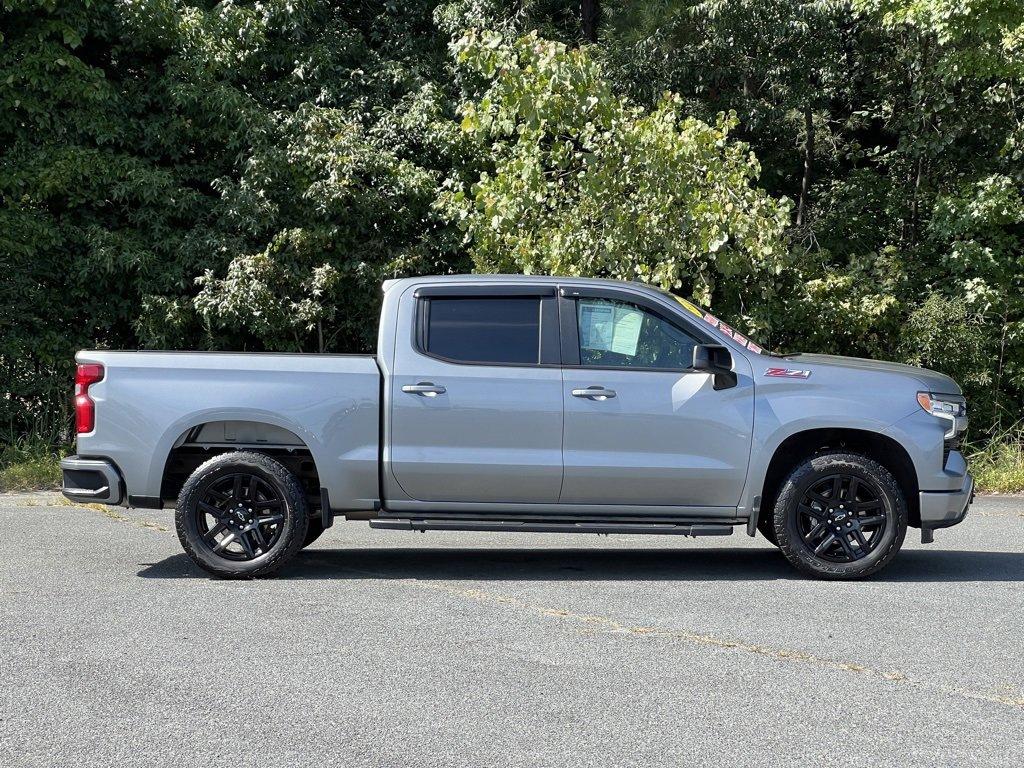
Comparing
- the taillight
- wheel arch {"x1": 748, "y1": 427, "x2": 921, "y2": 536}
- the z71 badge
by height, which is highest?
the z71 badge

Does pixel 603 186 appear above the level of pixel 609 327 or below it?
above

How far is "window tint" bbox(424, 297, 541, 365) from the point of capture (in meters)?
8.18

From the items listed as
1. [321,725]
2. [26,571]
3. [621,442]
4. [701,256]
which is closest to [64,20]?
[701,256]

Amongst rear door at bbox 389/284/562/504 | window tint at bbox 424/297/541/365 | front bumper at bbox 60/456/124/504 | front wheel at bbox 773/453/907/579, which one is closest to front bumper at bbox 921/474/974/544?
front wheel at bbox 773/453/907/579

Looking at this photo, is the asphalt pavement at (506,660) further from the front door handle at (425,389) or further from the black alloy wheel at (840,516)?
the front door handle at (425,389)

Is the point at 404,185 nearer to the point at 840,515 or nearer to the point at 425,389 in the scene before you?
the point at 425,389

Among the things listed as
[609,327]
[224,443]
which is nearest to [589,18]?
[609,327]

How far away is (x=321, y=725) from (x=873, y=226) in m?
17.7

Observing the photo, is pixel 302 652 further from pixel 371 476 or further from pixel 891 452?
pixel 891 452

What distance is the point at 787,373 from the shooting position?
26.5 feet

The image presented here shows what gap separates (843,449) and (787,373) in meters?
0.71

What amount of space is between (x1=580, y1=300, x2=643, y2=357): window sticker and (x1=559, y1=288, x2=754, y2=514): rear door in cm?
18

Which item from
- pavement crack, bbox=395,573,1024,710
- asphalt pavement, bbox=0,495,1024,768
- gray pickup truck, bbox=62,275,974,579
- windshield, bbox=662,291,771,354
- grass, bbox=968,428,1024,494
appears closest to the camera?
asphalt pavement, bbox=0,495,1024,768

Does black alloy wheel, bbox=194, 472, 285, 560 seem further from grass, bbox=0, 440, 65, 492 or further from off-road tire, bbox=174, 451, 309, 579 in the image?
grass, bbox=0, 440, 65, 492
